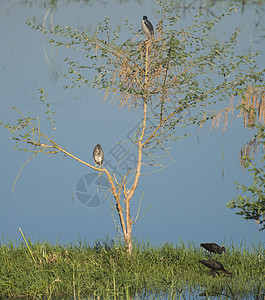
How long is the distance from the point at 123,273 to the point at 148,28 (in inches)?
162

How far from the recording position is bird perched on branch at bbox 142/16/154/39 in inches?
282

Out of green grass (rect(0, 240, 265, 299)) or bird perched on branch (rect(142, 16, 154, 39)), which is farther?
bird perched on branch (rect(142, 16, 154, 39))

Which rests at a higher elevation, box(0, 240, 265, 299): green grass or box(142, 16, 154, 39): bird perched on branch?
box(142, 16, 154, 39): bird perched on branch

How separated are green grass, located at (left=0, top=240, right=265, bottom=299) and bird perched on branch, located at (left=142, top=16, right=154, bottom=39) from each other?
361 cm

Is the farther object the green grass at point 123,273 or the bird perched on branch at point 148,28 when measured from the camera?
the bird perched on branch at point 148,28

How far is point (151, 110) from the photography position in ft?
23.7

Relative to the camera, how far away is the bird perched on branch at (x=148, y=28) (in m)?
7.16

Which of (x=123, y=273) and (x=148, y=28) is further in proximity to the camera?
(x=148, y=28)

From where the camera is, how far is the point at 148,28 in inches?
290

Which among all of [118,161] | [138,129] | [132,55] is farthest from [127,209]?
[132,55]

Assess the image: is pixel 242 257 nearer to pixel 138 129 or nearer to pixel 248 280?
pixel 248 280

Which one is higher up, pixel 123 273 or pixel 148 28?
pixel 148 28

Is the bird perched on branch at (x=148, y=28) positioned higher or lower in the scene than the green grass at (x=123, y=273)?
higher

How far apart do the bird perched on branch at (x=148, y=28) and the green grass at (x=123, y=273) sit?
11.9 ft
